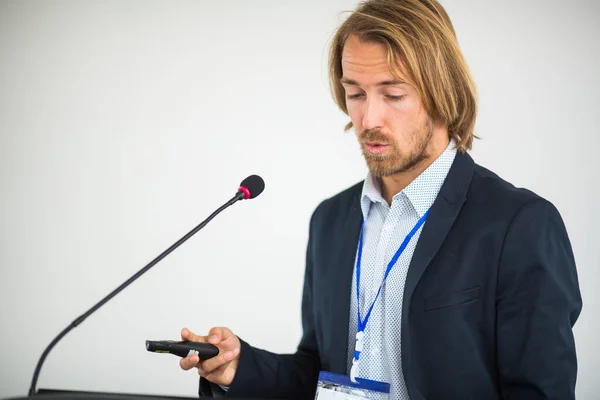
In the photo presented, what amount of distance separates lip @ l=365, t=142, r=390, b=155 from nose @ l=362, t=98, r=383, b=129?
55 mm

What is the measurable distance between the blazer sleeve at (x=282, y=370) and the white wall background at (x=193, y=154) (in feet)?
5.39

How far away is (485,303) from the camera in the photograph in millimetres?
1857

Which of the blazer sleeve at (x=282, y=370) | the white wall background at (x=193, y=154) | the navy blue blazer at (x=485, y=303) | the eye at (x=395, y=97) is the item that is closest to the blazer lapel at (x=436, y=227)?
the navy blue blazer at (x=485, y=303)

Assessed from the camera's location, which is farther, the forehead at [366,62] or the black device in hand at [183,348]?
the forehead at [366,62]

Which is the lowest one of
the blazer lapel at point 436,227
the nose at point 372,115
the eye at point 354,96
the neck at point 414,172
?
the blazer lapel at point 436,227

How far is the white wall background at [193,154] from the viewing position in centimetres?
376

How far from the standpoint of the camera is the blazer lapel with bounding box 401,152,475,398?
192 centimetres

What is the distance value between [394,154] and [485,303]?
470 mm

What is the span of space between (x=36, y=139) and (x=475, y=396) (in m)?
3.25

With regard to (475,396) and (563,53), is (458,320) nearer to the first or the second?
(475,396)

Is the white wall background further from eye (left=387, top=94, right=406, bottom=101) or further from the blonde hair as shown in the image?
eye (left=387, top=94, right=406, bottom=101)

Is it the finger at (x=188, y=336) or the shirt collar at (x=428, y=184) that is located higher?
the shirt collar at (x=428, y=184)

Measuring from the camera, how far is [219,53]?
13.5 ft

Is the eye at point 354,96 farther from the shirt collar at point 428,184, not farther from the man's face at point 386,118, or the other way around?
the shirt collar at point 428,184
